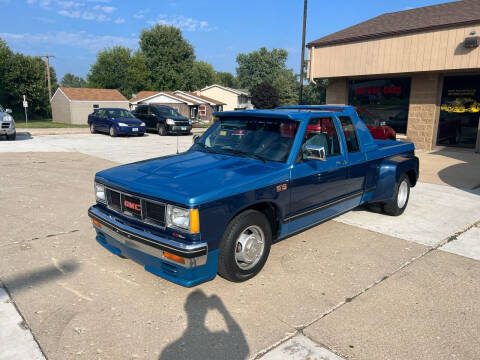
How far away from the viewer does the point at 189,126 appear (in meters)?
23.3

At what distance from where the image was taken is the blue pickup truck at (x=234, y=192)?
131 inches

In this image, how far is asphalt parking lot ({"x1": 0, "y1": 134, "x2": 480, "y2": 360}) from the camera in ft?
9.53

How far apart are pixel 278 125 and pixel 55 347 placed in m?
3.07

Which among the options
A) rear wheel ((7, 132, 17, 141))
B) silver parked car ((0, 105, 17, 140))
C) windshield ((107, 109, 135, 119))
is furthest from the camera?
windshield ((107, 109, 135, 119))

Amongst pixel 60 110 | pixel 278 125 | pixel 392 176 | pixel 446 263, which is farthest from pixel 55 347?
pixel 60 110

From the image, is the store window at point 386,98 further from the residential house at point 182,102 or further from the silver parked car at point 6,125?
the residential house at point 182,102

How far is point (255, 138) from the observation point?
4.51 metres

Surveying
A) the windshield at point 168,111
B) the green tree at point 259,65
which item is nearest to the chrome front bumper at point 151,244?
the windshield at point 168,111

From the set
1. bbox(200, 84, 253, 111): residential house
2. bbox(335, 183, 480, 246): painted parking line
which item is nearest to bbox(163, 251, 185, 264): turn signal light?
bbox(335, 183, 480, 246): painted parking line

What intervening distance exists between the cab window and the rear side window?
242 mm

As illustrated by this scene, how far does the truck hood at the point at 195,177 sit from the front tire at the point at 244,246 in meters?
0.33

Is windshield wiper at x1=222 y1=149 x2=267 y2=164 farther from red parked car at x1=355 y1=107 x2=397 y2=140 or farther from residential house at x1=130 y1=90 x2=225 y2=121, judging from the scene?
residential house at x1=130 y1=90 x2=225 y2=121

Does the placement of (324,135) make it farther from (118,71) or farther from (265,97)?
(118,71)

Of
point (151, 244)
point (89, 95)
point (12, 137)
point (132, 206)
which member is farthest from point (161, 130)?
point (89, 95)
